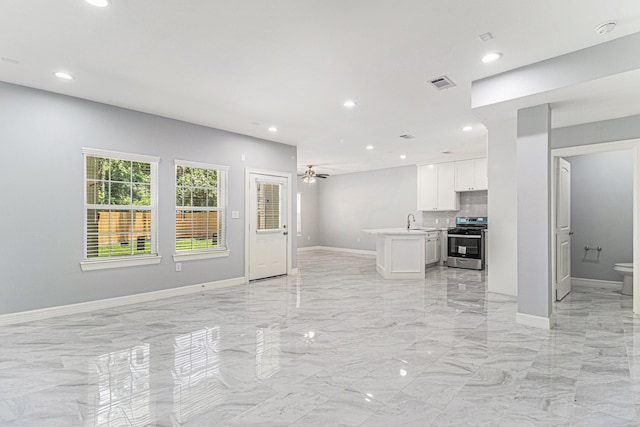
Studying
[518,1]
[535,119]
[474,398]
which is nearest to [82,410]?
[474,398]

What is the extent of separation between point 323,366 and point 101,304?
3410 mm

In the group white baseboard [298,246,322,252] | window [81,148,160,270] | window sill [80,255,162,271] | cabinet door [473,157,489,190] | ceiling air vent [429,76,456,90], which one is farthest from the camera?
white baseboard [298,246,322,252]

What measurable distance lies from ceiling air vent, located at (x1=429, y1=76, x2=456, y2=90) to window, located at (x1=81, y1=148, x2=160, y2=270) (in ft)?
13.2

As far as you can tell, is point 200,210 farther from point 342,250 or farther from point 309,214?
point 342,250

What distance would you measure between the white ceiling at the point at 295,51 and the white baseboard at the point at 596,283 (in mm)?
2864

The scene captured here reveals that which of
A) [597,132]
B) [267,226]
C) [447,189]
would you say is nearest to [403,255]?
[267,226]

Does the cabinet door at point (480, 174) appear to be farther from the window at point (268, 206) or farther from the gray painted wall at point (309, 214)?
the gray painted wall at point (309, 214)

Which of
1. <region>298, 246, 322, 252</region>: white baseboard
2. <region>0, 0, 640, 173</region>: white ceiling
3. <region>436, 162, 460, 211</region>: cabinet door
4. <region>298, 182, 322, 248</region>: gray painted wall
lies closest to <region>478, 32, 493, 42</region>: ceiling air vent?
<region>0, 0, 640, 173</region>: white ceiling

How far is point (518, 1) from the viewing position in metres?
2.31

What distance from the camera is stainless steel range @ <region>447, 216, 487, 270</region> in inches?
288

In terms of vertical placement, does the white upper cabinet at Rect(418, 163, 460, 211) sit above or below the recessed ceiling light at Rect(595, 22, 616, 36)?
below

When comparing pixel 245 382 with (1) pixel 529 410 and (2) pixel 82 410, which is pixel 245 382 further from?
(1) pixel 529 410

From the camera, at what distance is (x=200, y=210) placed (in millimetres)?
5551

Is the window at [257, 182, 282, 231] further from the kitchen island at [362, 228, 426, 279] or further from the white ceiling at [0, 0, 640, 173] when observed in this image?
the kitchen island at [362, 228, 426, 279]
